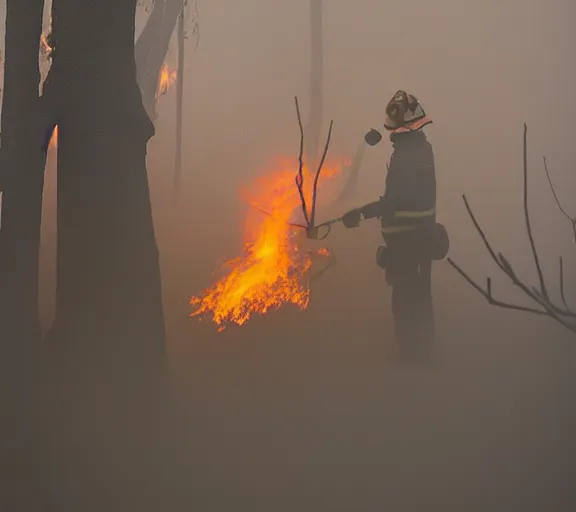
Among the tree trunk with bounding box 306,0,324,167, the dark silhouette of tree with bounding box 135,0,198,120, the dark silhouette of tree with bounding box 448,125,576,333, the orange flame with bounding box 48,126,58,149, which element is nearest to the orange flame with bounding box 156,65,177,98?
the dark silhouette of tree with bounding box 135,0,198,120

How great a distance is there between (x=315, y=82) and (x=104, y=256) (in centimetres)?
75

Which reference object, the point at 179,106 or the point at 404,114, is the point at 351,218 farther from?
the point at 179,106

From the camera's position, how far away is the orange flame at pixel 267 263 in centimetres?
152

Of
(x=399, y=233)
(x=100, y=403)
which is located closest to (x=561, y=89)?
(x=399, y=233)

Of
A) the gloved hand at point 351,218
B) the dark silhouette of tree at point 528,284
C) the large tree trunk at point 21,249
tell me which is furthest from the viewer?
the gloved hand at point 351,218

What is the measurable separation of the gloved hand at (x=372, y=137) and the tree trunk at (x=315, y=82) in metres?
0.13

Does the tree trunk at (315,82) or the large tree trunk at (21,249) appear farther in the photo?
the tree trunk at (315,82)

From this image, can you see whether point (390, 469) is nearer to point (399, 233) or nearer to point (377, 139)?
point (399, 233)

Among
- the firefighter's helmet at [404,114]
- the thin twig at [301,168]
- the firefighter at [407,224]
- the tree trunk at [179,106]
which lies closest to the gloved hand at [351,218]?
the firefighter at [407,224]

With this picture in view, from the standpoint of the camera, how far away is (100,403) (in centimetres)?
147

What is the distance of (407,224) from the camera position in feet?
5.13

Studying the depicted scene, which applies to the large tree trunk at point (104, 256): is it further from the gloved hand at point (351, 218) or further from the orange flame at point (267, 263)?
the gloved hand at point (351, 218)

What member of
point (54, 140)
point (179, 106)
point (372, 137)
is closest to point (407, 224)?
point (372, 137)

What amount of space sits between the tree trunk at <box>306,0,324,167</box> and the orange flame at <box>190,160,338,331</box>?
0.24 ft
